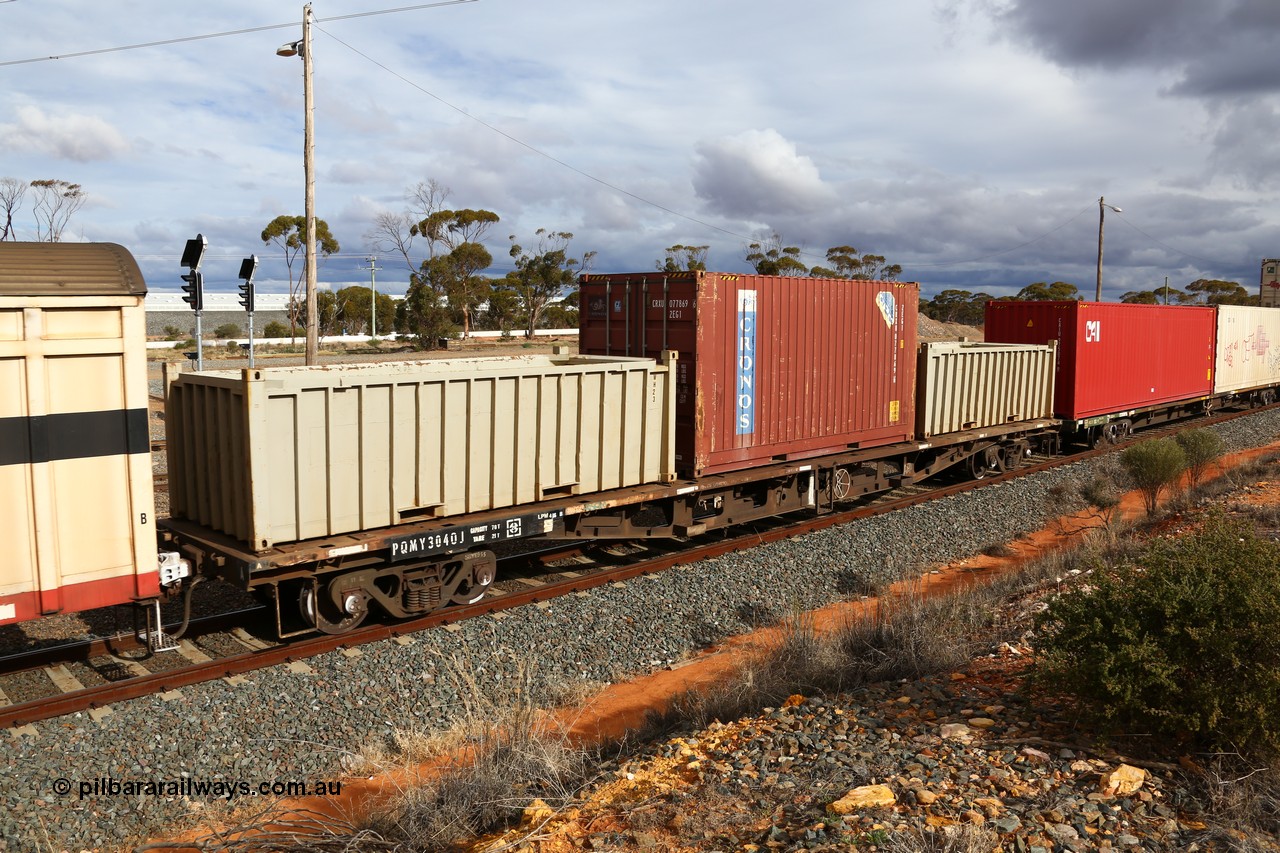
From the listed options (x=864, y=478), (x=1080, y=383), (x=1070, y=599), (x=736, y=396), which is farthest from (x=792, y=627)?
(x=1080, y=383)

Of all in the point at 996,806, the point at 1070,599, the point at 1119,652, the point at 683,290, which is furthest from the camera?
the point at 683,290

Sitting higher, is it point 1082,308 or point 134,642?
point 1082,308

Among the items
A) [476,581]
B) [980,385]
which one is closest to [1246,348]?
[980,385]

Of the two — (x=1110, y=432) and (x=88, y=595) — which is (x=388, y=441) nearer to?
(x=88, y=595)

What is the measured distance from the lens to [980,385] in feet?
56.2

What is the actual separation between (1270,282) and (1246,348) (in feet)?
→ 175

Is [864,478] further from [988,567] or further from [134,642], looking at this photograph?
[134,642]

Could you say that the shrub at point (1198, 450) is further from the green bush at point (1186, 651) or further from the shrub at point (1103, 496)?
the green bush at point (1186, 651)

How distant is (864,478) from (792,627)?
673 centimetres

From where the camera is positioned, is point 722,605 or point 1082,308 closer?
point 722,605

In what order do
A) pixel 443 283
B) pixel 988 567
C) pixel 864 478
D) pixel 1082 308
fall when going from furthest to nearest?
pixel 443 283, pixel 1082 308, pixel 864 478, pixel 988 567

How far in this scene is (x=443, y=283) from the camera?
58.2 meters

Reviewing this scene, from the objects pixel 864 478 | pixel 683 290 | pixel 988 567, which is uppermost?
pixel 683 290

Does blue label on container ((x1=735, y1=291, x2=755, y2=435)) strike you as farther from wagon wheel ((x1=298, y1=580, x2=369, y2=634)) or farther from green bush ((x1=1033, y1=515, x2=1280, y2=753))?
green bush ((x1=1033, y1=515, x2=1280, y2=753))
